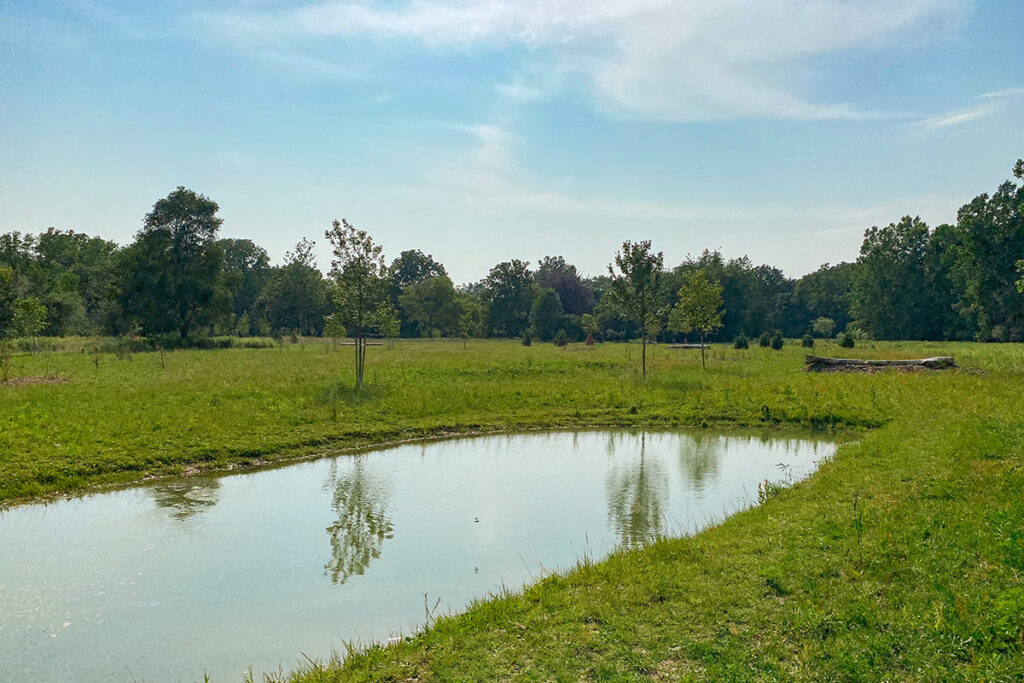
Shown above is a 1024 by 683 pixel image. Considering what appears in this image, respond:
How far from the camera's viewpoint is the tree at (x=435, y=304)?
97.8 m

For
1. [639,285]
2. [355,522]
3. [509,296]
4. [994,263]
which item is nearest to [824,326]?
[994,263]

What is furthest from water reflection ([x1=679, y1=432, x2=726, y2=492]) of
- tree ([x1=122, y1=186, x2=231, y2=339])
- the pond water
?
tree ([x1=122, y1=186, x2=231, y2=339])

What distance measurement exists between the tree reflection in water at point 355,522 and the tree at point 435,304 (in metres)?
81.3

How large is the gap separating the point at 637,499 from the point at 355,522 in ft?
20.5

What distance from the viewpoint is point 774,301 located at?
11238 cm

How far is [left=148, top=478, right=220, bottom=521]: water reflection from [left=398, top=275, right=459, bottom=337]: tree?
3213 inches

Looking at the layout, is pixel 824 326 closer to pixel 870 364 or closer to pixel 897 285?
pixel 897 285

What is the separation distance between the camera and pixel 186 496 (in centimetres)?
1405

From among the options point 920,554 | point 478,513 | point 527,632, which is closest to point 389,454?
point 478,513

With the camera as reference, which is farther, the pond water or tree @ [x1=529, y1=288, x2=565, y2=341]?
tree @ [x1=529, y1=288, x2=565, y2=341]

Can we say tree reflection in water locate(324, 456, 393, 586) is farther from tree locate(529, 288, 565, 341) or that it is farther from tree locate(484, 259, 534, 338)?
tree locate(484, 259, 534, 338)

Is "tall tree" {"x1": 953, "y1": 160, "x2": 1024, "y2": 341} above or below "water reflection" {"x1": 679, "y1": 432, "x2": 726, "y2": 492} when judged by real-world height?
above

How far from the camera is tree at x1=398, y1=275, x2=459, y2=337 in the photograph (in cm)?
9781

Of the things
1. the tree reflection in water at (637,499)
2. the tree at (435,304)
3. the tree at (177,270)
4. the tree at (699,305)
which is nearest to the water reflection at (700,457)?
the tree reflection in water at (637,499)
